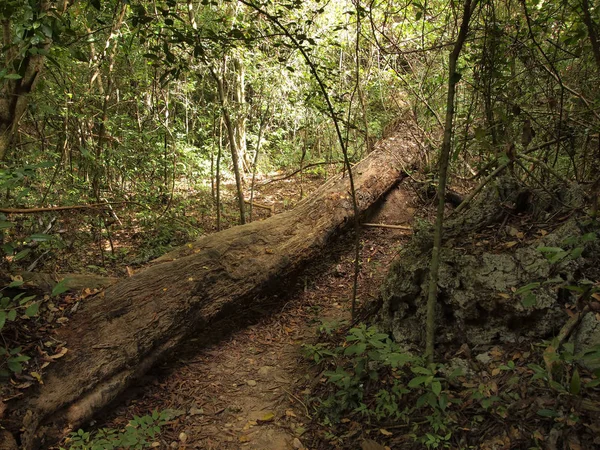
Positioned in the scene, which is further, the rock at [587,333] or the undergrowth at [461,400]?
the rock at [587,333]

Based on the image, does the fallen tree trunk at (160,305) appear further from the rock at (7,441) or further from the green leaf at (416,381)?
the green leaf at (416,381)

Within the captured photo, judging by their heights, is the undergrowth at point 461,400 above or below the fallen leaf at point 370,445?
above

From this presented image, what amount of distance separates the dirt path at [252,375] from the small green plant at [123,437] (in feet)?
0.38

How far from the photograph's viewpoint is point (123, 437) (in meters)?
2.73

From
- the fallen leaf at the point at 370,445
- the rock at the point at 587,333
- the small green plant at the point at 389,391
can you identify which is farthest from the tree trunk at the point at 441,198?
the rock at the point at 587,333

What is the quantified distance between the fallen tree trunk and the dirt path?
30cm

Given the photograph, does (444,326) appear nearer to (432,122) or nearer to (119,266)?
(119,266)

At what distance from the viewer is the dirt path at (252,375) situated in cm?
302

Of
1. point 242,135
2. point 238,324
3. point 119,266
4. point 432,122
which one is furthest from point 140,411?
point 242,135

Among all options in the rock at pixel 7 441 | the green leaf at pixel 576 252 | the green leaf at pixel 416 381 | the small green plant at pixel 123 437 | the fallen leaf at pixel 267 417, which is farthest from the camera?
the fallen leaf at pixel 267 417

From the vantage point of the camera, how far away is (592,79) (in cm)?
406

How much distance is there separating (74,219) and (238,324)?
271 cm

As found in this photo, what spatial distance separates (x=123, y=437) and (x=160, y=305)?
1194 millimetres

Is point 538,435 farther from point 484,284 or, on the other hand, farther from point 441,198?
point 441,198
